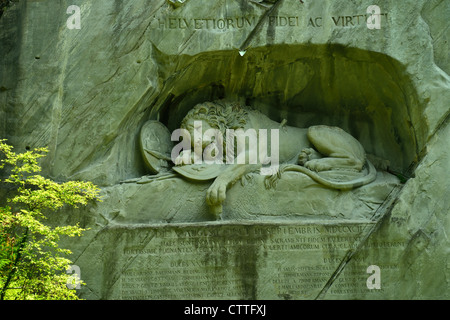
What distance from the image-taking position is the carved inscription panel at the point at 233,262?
7.48 metres

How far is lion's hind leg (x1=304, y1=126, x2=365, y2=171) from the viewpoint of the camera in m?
8.30

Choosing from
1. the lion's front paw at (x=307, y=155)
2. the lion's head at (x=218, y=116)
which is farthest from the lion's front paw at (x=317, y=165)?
the lion's head at (x=218, y=116)

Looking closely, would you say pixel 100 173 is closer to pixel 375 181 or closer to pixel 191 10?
pixel 191 10

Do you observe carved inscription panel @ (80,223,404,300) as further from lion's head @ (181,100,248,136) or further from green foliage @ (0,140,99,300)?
lion's head @ (181,100,248,136)

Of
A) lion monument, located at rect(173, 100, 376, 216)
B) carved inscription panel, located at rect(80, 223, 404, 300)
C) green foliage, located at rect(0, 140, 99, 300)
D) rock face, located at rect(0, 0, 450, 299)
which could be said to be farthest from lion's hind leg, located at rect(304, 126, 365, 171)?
green foliage, located at rect(0, 140, 99, 300)

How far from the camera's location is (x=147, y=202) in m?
7.98

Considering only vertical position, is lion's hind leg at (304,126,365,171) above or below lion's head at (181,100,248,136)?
below

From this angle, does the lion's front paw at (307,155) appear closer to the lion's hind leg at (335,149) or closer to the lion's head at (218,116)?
the lion's hind leg at (335,149)

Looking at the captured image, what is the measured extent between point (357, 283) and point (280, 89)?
2946 mm

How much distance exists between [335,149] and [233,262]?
7.01 ft

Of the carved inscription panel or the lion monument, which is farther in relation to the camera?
the lion monument

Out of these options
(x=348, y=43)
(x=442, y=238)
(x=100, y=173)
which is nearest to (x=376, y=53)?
(x=348, y=43)

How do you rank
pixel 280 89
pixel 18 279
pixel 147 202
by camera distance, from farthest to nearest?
pixel 280 89, pixel 147 202, pixel 18 279

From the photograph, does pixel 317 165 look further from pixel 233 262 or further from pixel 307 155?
pixel 233 262
